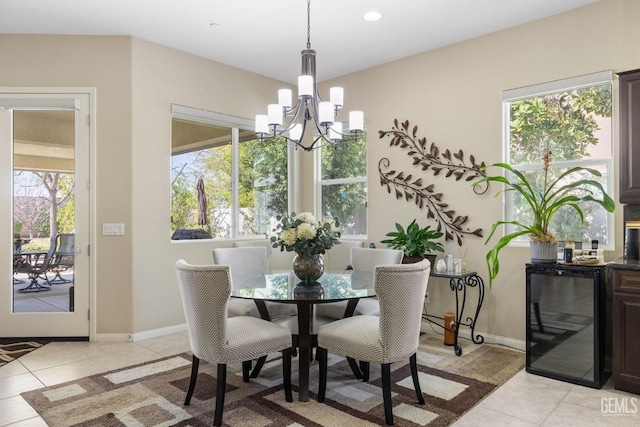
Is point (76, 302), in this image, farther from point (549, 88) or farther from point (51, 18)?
point (549, 88)

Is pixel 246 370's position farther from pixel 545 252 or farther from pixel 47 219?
pixel 47 219

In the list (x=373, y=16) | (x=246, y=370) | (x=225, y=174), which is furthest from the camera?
(x=225, y=174)

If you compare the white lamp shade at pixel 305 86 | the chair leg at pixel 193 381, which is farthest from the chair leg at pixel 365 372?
the white lamp shade at pixel 305 86

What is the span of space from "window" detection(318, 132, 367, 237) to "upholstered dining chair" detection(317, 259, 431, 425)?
2.51 metres

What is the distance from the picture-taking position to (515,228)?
12.9 ft

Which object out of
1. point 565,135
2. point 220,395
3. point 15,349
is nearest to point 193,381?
point 220,395

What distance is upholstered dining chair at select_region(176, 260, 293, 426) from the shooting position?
2.34 m

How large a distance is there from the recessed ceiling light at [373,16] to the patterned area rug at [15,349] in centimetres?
418

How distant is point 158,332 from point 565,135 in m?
4.26

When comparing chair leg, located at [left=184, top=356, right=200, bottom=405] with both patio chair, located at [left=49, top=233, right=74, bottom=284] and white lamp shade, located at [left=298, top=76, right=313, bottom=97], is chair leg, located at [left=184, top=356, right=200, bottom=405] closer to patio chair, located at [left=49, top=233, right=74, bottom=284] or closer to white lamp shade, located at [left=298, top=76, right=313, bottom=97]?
white lamp shade, located at [left=298, top=76, right=313, bottom=97]

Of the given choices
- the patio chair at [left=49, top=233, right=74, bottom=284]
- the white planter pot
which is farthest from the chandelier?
the patio chair at [left=49, top=233, right=74, bottom=284]

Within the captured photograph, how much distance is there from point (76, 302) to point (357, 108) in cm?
365

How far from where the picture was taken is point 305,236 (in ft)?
9.55

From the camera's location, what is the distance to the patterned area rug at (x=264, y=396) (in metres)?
2.46
